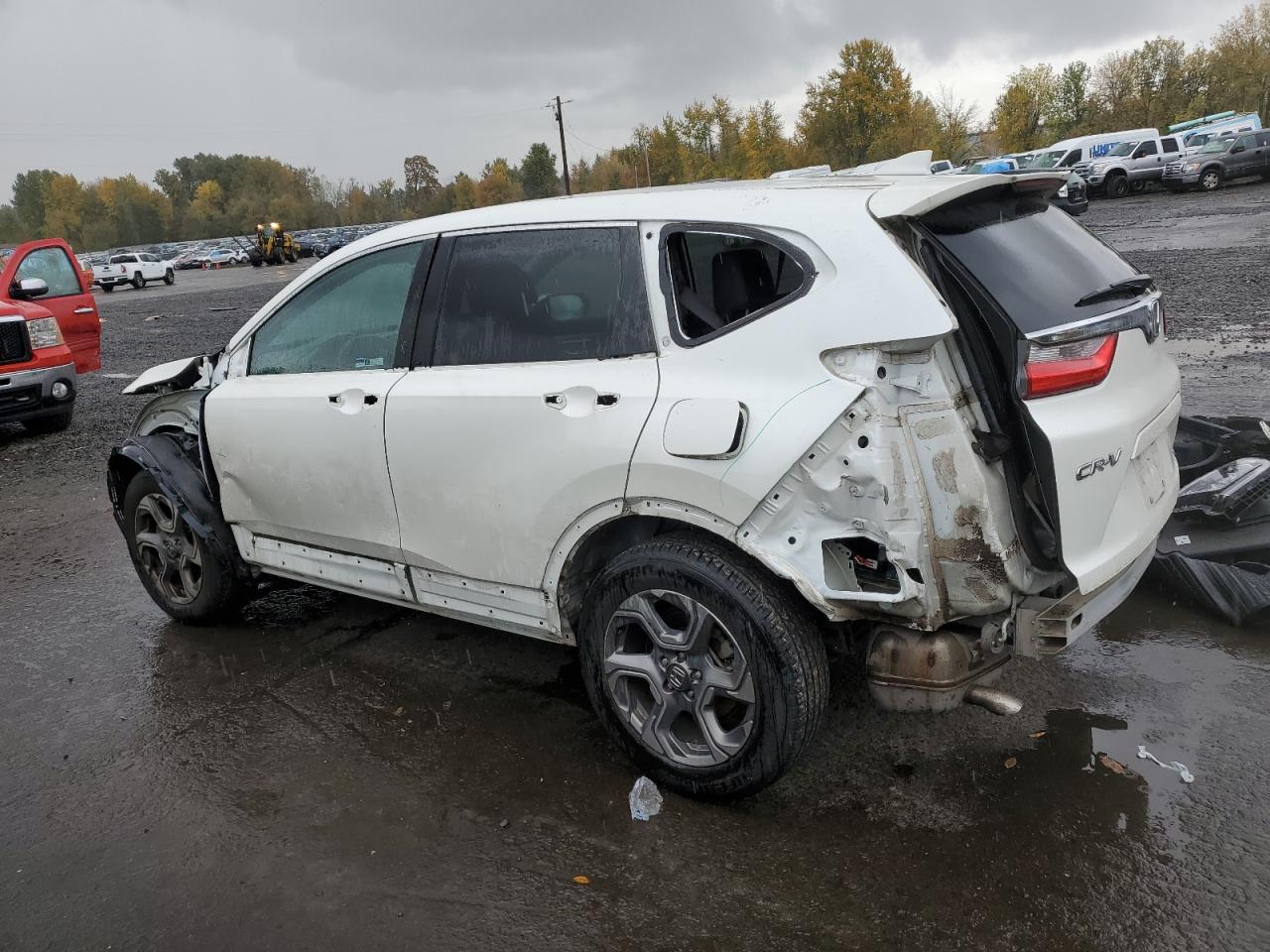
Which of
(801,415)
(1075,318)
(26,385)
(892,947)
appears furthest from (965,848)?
(26,385)

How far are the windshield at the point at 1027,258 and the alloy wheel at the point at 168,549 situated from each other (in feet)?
11.7

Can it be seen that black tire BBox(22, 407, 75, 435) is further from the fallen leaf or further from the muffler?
the fallen leaf

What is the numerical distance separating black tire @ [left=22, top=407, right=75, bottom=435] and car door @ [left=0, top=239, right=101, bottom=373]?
2.27 feet

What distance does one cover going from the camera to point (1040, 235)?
2.97 meters

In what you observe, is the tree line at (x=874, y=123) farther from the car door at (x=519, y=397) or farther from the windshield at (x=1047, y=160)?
the car door at (x=519, y=397)

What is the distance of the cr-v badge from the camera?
2.60m

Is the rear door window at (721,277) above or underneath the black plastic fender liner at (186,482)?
above

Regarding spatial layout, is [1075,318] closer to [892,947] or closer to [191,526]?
[892,947]

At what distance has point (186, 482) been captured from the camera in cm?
451

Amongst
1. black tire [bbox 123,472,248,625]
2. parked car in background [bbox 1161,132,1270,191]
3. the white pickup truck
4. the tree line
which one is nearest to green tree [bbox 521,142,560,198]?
the tree line

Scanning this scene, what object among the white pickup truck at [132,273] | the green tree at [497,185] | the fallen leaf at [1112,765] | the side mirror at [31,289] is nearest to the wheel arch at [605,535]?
the fallen leaf at [1112,765]

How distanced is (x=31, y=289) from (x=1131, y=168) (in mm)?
34637

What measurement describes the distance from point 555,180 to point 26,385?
91.5 meters

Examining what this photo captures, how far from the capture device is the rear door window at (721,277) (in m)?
2.84
